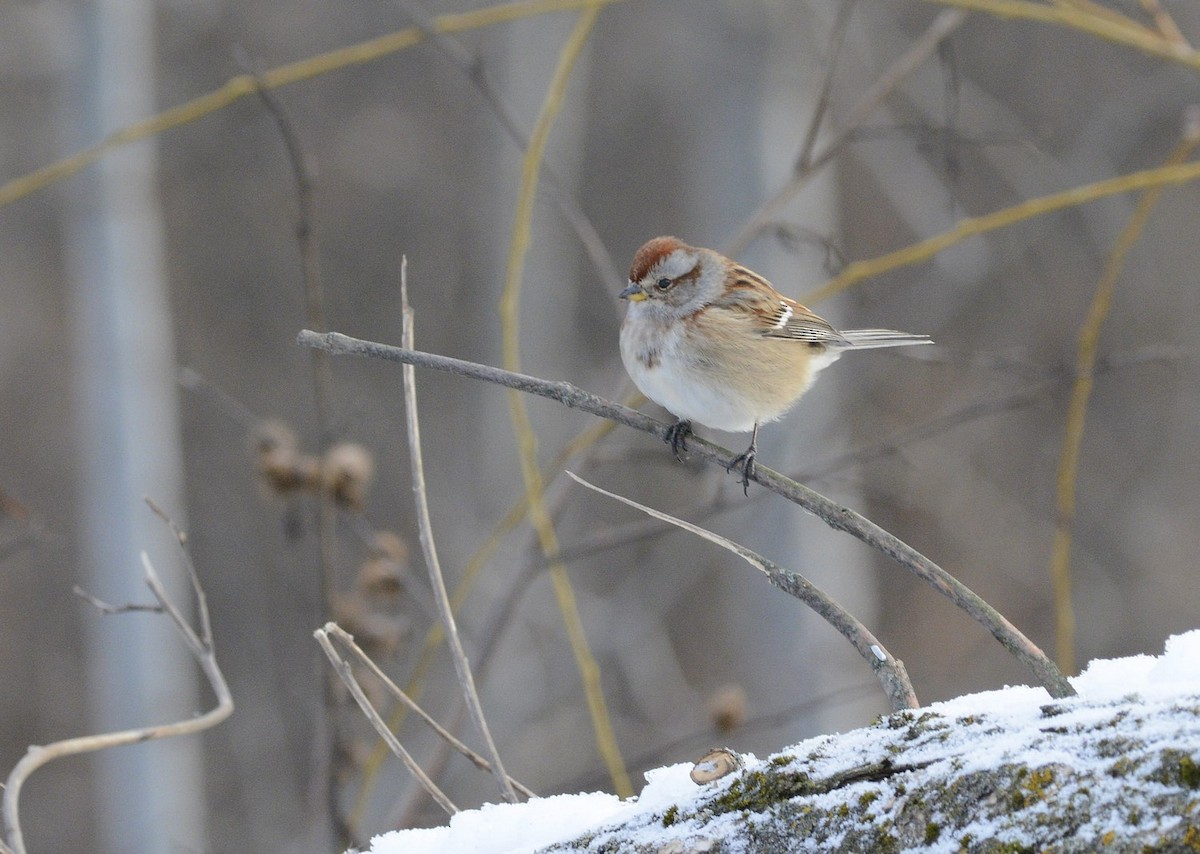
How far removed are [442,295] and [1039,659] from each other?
30.1 feet

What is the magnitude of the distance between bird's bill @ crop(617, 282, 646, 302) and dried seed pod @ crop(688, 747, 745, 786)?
1.76 metres

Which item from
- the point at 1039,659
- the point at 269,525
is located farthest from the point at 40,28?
the point at 269,525

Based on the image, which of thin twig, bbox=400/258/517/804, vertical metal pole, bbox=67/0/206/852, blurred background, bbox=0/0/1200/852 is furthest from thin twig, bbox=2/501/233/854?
blurred background, bbox=0/0/1200/852

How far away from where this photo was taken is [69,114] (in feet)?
13.8

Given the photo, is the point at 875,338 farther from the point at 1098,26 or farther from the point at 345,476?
the point at 345,476

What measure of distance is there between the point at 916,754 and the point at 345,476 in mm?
1878

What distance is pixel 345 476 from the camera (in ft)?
8.73

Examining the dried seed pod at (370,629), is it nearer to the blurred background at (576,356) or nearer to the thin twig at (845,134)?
the thin twig at (845,134)

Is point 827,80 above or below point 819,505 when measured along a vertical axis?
above

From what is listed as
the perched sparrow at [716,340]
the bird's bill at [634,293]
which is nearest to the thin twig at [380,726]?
the perched sparrow at [716,340]

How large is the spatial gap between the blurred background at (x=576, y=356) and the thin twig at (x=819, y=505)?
2777 mm

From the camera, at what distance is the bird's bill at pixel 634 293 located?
2.85m

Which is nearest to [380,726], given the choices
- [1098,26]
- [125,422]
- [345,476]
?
[345,476]

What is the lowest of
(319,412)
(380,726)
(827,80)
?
(380,726)
